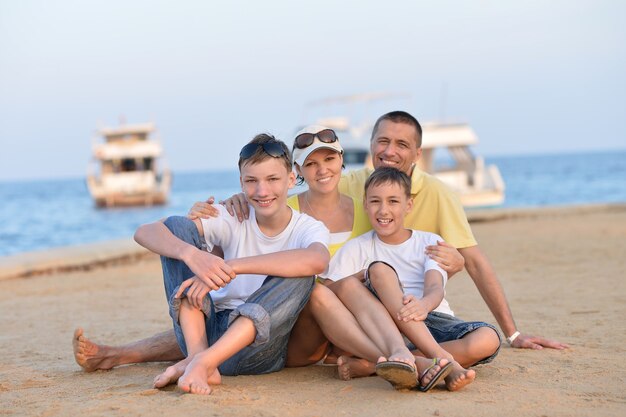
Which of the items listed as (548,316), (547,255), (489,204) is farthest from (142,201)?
(548,316)

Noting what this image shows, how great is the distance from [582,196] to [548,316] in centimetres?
3310

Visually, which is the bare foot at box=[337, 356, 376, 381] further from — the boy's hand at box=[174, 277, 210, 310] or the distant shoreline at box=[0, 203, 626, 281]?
the distant shoreline at box=[0, 203, 626, 281]

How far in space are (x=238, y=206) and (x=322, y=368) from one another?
0.96m

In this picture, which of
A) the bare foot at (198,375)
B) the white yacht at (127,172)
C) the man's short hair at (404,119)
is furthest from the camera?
the white yacht at (127,172)

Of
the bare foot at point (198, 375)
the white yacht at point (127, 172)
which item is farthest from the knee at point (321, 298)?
the white yacht at point (127, 172)

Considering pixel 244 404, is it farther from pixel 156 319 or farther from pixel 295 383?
pixel 156 319

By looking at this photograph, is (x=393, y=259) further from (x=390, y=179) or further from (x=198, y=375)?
(x=198, y=375)

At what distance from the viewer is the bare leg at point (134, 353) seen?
4.27 m

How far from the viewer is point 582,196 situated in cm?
3738

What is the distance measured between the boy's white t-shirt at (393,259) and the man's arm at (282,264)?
40 cm

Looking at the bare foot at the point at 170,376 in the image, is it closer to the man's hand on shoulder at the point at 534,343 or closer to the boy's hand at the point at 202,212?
the boy's hand at the point at 202,212

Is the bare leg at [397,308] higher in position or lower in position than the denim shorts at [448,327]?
higher

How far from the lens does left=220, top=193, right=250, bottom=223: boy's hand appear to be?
4.05 m

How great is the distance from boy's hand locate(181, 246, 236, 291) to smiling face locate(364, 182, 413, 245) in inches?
32.2
